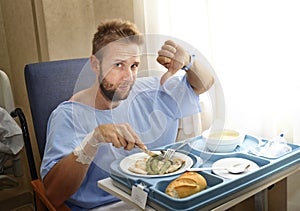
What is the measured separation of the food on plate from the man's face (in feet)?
0.75

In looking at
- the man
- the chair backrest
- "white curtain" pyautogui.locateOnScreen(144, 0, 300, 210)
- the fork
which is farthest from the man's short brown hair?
"white curtain" pyautogui.locateOnScreen(144, 0, 300, 210)

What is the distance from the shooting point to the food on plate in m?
1.05

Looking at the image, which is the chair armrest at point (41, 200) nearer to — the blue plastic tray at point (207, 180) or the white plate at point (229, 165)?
the blue plastic tray at point (207, 180)

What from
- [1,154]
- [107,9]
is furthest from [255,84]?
[1,154]

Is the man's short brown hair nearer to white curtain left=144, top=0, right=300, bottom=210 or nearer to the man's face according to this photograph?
the man's face

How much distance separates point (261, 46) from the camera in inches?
55.4

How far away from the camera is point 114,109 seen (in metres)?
1.14

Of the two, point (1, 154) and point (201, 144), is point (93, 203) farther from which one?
point (1, 154)

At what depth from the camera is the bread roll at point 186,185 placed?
92 cm

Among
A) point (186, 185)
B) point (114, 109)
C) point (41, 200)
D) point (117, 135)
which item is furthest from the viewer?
point (41, 200)

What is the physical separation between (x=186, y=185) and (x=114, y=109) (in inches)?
13.9

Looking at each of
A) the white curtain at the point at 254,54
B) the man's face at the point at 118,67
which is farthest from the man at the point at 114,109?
the white curtain at the point at 254,54

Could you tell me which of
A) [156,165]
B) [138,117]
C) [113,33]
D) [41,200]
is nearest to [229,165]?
[156,165]

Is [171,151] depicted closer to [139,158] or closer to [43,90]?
[139,158]
